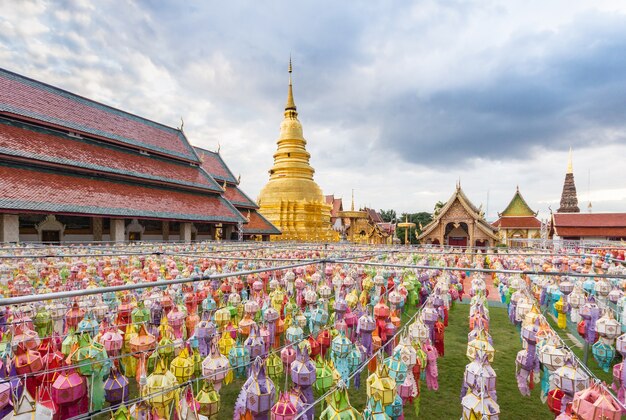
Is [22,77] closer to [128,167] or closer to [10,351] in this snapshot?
[128,167]

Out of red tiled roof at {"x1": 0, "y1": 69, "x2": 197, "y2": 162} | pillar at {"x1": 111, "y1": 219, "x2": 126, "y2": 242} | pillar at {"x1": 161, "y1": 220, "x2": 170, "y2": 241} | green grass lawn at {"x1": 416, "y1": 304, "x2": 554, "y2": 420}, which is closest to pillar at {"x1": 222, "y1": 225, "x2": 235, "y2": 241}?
pillar at {"x1": 161, "y1": 220, "x2": 170, "y2": 241}

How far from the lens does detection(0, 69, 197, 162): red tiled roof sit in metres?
22.2

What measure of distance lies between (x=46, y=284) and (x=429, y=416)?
8319 mm

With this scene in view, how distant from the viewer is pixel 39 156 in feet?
66.5

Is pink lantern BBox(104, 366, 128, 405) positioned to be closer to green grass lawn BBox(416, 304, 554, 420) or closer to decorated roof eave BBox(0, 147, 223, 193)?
green grass lawn BBox(416, 304, 554, 420)

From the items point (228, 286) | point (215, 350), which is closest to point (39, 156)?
point (228, 286)

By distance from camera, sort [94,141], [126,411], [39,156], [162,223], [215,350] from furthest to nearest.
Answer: [162,223], [94,141], [39,156], [215,350], [126,411]

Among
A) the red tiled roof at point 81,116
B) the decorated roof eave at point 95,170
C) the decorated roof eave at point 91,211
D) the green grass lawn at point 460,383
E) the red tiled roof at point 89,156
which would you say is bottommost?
the green grass lawn at point 460,383

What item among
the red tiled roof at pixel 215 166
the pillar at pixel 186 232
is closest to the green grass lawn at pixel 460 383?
the pillar at pixel 186 232

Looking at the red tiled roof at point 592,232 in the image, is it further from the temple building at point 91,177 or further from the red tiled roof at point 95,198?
the red tiled roof at point 95,198

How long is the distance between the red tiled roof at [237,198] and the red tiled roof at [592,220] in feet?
111

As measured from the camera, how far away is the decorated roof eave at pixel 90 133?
2134 centimetres

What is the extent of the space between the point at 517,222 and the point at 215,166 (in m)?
38.9

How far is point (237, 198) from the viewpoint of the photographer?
35656mm
